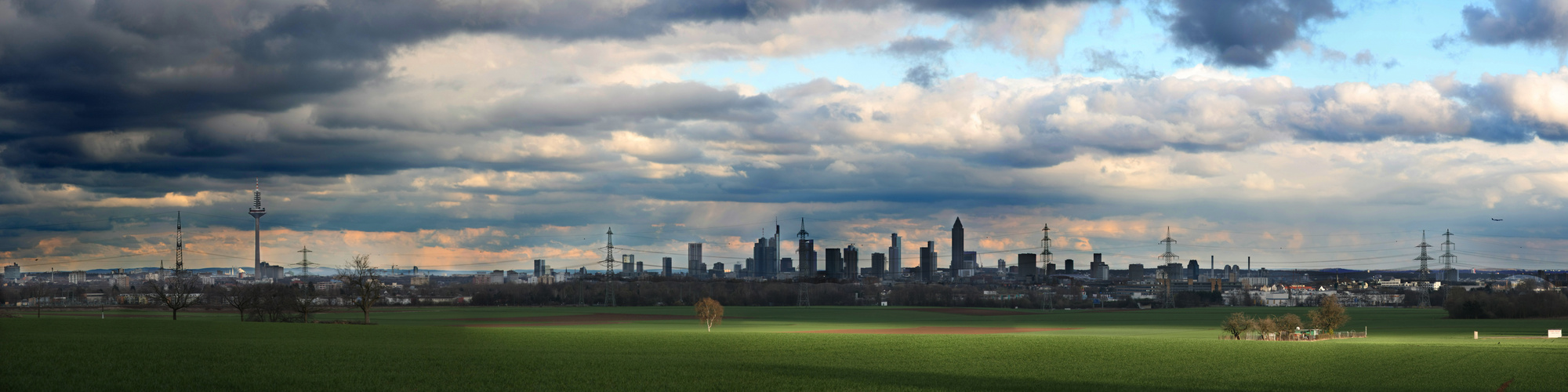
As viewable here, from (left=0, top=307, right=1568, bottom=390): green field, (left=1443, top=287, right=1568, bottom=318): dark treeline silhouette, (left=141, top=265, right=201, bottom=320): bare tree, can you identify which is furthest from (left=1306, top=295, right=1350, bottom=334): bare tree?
(left=141, top=265, right=201, bottom=320): bare tree

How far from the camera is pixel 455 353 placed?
2427 inches

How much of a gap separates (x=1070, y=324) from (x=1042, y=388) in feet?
361

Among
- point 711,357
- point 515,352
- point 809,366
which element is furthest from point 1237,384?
point 515,352

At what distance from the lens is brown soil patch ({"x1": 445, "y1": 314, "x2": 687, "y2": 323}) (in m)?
157

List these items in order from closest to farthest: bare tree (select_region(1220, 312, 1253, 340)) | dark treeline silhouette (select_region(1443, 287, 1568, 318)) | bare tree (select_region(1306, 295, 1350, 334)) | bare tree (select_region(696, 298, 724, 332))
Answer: bare tree (select_region(1220, 312, 1253, 340)) → bare tree (select_region(1306, 295, 1350, 334)) → bare tree (select_region(696, 298, 724, 332)) → dark treeline silhouette (select_region(1443, 287, 1568, 318))

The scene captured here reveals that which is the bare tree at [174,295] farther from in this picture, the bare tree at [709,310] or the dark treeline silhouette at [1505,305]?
the dark treeline silhouette at [1505,305]

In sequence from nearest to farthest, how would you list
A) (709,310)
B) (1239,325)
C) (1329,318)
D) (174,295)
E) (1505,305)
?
(1239,325) → (1329,318) → (709,310) → (174,295) → (1505,305)

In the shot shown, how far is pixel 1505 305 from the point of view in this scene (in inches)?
6555

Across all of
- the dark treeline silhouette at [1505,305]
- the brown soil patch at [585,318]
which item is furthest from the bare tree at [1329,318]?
the brown soil patch at [585,318]

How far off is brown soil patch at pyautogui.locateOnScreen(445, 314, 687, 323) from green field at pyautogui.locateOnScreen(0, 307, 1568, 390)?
57.1 metres

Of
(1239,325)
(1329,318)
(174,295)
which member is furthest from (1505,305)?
(174,295)

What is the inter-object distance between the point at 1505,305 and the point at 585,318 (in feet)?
489

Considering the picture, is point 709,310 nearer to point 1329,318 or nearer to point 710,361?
point 710,361

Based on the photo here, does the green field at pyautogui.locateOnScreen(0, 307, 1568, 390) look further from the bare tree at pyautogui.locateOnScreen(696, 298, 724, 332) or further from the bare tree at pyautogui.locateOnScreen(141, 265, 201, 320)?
the bare tree at pyautogui.locateOnScreen(141, 265, 201, 320)
